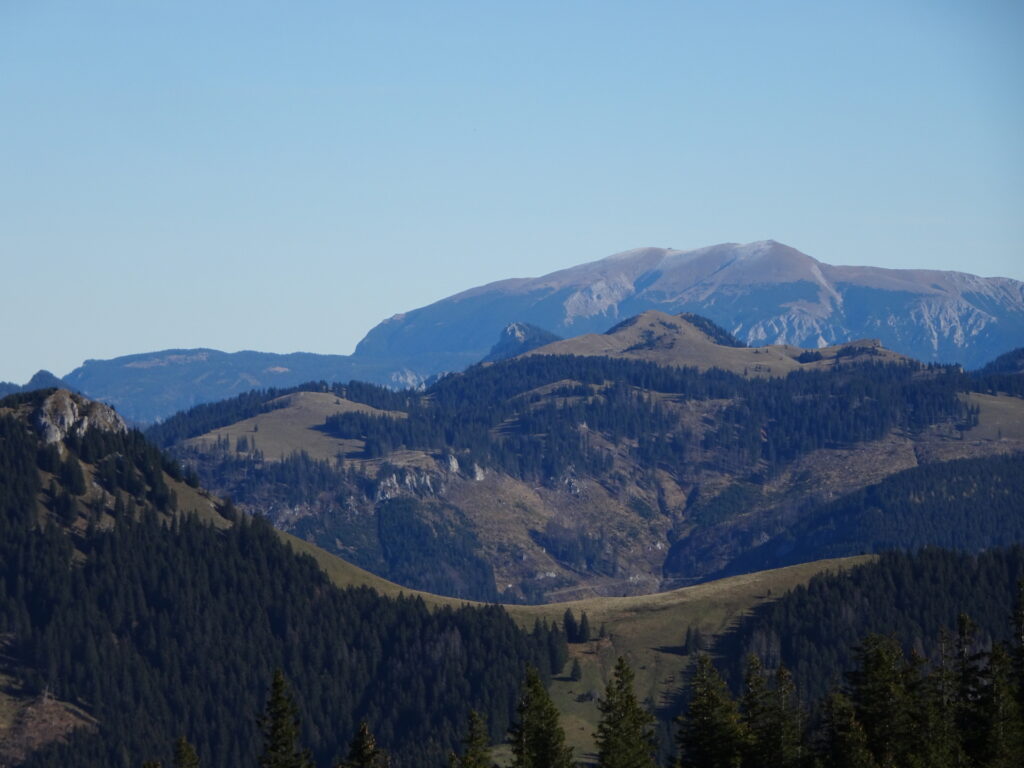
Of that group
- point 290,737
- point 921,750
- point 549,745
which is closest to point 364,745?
point 290,737

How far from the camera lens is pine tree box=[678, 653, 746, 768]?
103500 mm

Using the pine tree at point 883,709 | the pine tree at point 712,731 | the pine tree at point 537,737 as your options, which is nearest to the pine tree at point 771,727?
the pine tree at point 712,731

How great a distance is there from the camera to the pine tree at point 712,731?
Answer: 104m

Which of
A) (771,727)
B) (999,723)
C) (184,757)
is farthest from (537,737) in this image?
(999,723)

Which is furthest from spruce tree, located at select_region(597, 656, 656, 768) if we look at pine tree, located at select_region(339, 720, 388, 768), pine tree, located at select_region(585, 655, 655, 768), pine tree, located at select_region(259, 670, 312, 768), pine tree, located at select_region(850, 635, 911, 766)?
pine tree, located at select_region(259, 670, 312, 768)

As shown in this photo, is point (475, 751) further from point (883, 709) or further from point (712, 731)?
point (883, 709)

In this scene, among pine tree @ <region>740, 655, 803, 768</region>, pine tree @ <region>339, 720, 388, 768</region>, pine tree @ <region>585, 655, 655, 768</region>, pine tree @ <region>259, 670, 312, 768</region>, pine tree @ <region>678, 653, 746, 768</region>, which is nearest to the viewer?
pine tree @ <region>339, 720, 388, 768</region>

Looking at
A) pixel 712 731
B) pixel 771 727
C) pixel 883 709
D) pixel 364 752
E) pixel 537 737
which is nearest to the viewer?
pixel 364 752

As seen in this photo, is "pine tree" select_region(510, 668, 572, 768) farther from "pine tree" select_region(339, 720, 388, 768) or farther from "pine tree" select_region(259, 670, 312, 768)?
"pine tree" select_region(339, 720, 388, 768)

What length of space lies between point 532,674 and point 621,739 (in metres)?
7.62

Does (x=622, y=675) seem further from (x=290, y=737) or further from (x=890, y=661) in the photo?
(x=290, y=737)

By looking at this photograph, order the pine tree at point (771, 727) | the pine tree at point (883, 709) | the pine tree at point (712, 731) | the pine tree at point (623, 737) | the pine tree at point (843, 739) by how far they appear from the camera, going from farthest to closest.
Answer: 1. the pine tree at point (623, 737)
2. the pine tree at point (712, 731)
3. the pine tree at point (771, 727)
4. the pine tree at point (883, 709)
5. the pine tree at point (843, 739)

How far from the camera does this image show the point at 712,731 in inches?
4117

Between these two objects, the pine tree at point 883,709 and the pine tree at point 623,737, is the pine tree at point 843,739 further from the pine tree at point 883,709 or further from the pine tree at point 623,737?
the pine tree at point 623,737
